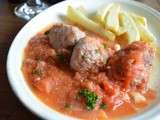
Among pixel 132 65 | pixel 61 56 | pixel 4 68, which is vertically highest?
pixel 132 65

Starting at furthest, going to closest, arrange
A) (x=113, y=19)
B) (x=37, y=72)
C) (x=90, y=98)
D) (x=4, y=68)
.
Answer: (x=113, y=19) < (x=4, y=68) < (x=37, y=72) < (x=90, y=98)

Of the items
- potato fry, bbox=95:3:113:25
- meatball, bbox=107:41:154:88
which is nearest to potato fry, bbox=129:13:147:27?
potato fry, bbox=95:3:113:25

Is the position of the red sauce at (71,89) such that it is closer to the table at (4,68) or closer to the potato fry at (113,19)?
the table at (4,68)

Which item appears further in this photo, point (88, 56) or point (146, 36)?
point (146, 36)

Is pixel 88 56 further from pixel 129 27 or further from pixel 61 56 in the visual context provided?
pixel 129 27

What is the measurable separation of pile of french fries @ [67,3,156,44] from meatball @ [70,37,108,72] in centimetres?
20

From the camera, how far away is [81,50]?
1472 millimetres

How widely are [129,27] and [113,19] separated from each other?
77 mm

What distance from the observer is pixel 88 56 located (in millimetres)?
1467

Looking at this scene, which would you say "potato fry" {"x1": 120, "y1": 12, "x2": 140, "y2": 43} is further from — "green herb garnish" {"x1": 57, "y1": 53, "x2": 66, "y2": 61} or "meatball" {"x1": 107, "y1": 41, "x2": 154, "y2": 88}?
"green herb garnish" {"x1": 57, "y1": 53, "x2": 66, "y2": 61}

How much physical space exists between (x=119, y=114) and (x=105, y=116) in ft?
0.17

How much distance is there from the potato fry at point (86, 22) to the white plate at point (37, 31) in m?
0.06

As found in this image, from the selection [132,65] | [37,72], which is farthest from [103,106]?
[37,72]

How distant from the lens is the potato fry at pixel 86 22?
1.68 meters
